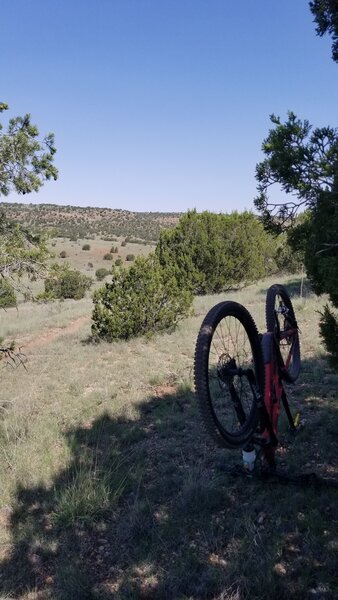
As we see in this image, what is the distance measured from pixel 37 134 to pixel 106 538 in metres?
5.69

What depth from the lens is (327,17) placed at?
3.58 metres

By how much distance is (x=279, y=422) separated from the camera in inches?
215

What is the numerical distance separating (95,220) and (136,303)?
84.0m

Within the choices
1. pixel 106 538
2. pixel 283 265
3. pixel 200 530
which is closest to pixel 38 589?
pixel 106 538

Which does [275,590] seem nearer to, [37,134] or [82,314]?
[37,134]

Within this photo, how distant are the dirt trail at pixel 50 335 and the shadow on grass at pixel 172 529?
29.1 feet

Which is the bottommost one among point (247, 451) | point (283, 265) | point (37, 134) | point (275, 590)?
point (275, 590)

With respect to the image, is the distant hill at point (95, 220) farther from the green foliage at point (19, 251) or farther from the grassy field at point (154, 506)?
the grassy field at point (154, 506)

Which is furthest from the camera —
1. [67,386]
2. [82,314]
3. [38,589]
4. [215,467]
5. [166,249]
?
[166,249]

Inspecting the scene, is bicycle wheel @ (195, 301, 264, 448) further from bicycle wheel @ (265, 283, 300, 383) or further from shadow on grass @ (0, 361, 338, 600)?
bicycle wheel @ (265, 283, 300, 383)

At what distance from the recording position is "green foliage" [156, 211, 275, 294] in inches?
858

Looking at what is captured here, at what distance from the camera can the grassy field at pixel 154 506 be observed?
3209 mm

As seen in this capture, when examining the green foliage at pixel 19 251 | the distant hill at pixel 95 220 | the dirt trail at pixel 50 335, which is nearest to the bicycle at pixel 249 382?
the green foliage at pixel 19 251

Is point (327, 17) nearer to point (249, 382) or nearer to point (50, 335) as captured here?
point (249, 382)
